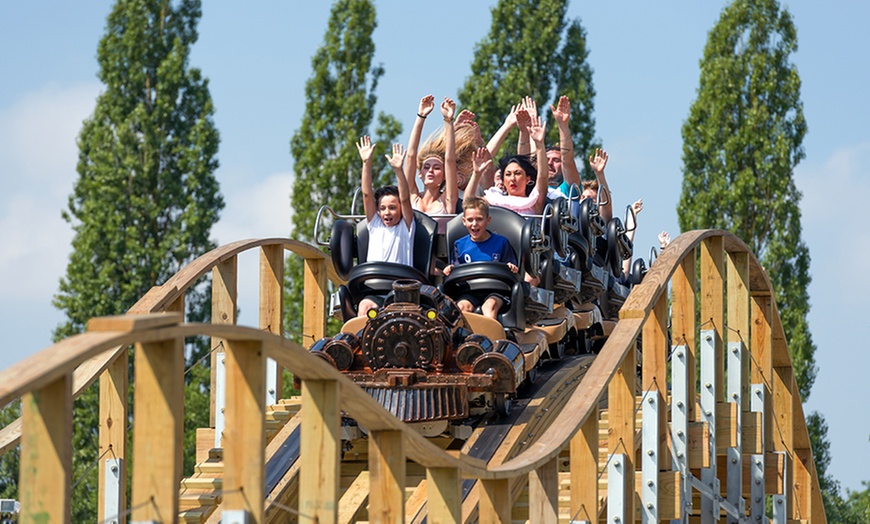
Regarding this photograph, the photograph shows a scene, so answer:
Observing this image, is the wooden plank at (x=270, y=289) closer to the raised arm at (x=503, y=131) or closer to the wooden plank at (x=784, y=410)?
the raised arm at (x=503, y=131)

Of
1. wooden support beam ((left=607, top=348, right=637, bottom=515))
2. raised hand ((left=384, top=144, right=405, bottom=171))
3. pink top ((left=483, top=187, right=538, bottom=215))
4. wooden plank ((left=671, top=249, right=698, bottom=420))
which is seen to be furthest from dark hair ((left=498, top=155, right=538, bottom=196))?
wooden support beam ((left=607, top=348, right=637, bottom=515))

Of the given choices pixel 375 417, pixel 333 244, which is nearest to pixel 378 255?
pixel 333 244

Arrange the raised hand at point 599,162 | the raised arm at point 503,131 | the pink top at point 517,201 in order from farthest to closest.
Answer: the raised hand at point 599,162 < the raised arm at point 503,131 < the pink top at point 517,201

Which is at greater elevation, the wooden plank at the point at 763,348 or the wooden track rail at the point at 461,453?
the wooden plank at the point at 763,348

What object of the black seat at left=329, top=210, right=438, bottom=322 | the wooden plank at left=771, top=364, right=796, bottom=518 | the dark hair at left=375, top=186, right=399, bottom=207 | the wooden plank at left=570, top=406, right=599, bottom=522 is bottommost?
the wooden plank at left=570, top=406, right=599, bottom=522

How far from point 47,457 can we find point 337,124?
18.0m

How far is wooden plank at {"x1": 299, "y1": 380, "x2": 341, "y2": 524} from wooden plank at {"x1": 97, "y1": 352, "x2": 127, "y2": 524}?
Answer: 10.0 feet

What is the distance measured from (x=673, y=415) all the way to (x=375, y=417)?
3537mm

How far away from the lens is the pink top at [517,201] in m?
9.56

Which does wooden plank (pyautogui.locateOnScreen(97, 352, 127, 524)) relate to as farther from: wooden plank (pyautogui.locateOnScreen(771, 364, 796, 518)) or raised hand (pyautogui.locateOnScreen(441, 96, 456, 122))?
wooden plank (pyautogui.locateOnScreen(771, 364, 796, 518))

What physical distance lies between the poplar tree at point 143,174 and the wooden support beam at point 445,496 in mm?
16245

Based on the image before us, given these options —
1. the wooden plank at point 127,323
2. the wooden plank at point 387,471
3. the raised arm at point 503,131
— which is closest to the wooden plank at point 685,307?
the raised arm at point 503,131

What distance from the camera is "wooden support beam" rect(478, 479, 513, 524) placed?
5.10 metres

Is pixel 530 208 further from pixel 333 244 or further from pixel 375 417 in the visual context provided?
pixel 375 417
